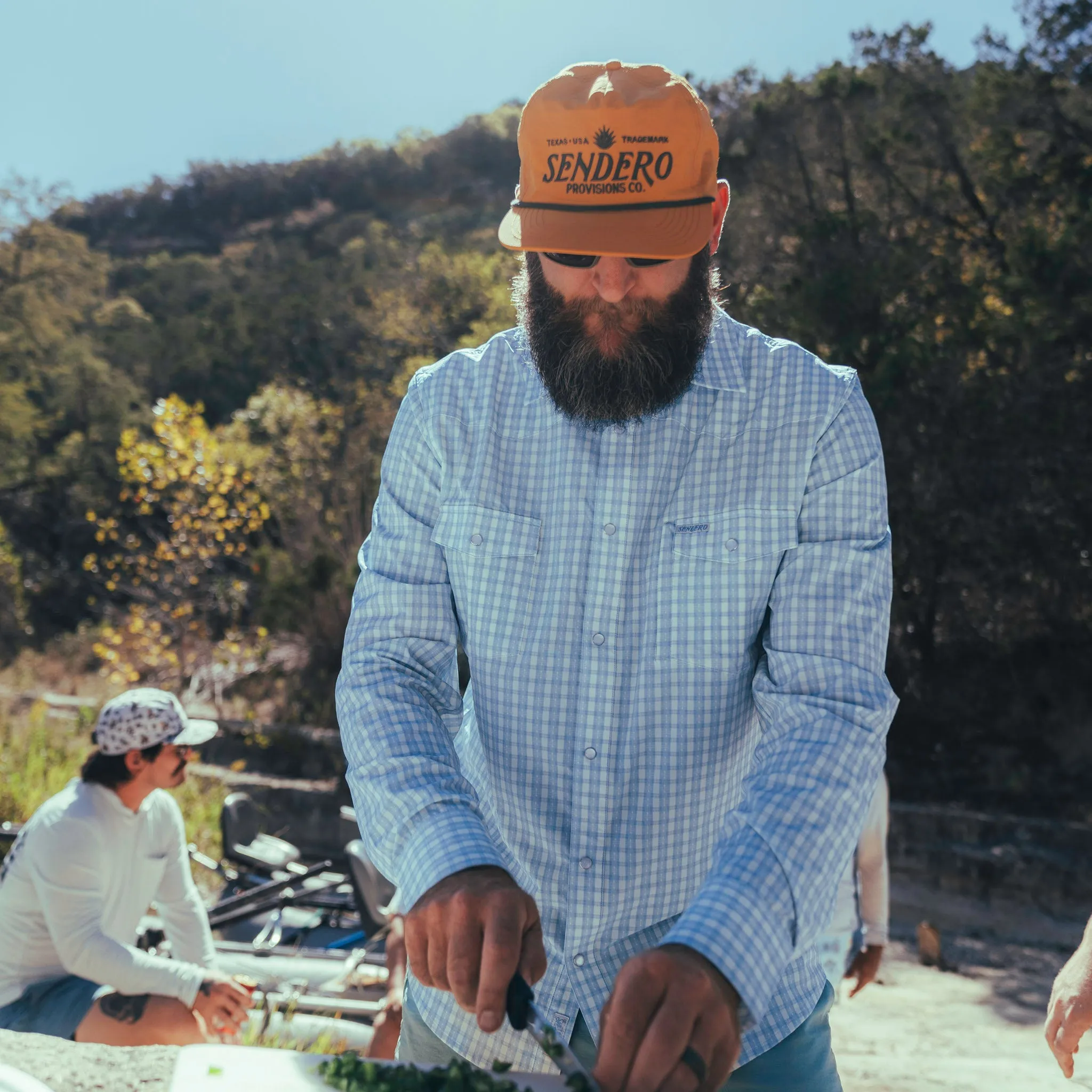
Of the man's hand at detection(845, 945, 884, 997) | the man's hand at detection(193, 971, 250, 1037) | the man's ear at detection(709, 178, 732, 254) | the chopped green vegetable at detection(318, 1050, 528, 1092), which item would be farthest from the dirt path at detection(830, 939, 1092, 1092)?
the man's ear at detection(709, 178, 732, 254)

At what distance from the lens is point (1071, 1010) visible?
214cm

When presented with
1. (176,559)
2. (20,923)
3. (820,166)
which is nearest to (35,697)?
(176,559)

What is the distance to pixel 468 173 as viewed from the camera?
39938 millimetres

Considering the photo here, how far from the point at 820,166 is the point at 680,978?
12.9 meters

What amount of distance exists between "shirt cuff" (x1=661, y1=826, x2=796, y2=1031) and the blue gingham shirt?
3.3 inches

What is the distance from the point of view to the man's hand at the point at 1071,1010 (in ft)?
6.97

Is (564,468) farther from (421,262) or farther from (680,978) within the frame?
(421,262)

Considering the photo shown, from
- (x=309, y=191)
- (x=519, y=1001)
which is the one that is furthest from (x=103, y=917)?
(x=309, y=191)

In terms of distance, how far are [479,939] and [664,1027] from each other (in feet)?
0.73

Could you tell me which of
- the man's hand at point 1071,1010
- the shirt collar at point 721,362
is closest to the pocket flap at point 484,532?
the shirt collar at point 721,362

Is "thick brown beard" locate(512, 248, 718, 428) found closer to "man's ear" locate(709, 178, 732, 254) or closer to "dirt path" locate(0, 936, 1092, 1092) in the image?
"man's ear" locate(709, 178, 732, 254)

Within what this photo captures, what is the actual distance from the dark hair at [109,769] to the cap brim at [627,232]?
303 centimetres

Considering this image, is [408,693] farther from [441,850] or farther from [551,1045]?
[551,1045]

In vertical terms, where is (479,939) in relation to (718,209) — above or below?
below
